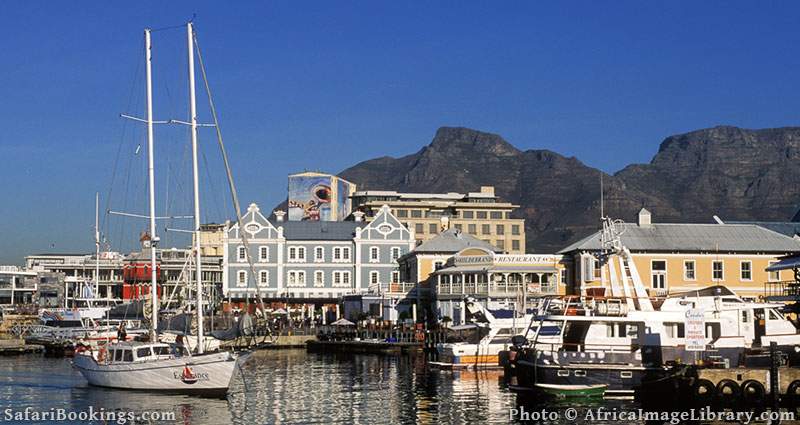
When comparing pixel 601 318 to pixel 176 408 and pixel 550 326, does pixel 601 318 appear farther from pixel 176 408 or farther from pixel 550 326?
pixel 176 408

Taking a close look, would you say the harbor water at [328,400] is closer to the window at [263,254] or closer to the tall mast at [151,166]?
the tall mast at [151,166]

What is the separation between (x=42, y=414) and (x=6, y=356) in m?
43.1

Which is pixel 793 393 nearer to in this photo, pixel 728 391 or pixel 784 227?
pixel 728 391

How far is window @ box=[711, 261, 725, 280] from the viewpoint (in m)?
81.7

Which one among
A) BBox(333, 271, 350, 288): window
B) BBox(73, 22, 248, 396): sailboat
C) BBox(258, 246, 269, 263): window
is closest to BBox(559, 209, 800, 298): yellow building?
BBox(333, 271, 350, 288): window

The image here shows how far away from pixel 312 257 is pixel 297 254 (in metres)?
1.64

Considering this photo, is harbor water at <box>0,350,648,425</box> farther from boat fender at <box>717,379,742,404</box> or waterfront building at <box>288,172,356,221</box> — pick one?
waterfront building at <box>288,172,356,221</box>

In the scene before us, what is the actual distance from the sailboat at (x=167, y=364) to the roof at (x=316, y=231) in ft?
179

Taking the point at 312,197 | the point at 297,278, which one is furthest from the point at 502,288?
the point at 312,197

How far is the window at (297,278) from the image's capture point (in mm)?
107312

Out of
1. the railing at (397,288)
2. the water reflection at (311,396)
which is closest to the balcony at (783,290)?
the water reflection at (311,396)

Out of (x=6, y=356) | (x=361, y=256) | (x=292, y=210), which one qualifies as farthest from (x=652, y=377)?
(x=292, y=210)

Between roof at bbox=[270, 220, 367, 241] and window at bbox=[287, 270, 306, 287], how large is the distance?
3502mm

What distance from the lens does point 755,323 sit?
4488cm
